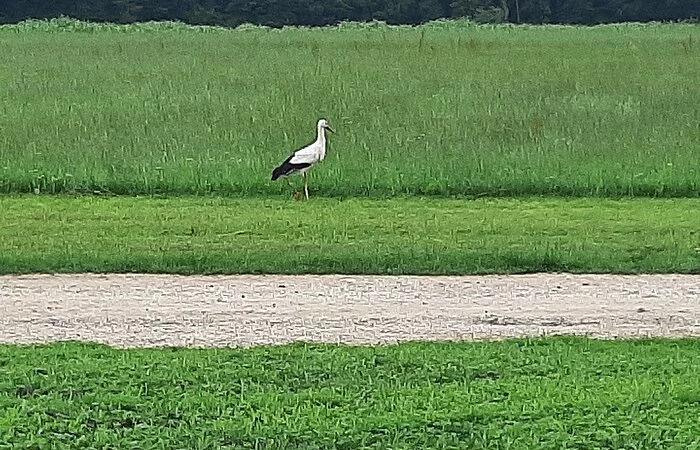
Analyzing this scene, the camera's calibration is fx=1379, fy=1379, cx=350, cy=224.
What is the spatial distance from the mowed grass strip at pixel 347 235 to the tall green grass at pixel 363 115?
2.83 feet

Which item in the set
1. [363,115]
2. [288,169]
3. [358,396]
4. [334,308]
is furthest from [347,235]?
[363,115]

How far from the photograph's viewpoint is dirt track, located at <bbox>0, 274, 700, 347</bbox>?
8312 millimetres

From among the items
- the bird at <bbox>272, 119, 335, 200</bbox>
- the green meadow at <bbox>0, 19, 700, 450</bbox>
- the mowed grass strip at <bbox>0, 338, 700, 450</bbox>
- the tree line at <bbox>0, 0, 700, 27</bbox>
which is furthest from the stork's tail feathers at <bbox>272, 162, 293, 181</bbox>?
the tree line at <bbox>0, 0, 700, 27</bbox>

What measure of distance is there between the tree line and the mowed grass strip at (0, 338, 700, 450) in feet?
151

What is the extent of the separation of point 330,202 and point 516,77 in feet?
28.8

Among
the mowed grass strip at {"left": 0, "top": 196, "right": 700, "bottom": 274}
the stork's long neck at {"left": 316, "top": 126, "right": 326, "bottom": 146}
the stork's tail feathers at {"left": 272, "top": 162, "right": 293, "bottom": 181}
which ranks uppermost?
the stork's long neck at {"left": 316, "top": 126, "right": 326, "bottom": 146}

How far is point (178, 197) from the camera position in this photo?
49.4ft

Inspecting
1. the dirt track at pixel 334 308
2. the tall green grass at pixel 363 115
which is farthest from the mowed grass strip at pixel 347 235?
the tall green grass at pixel 363 115

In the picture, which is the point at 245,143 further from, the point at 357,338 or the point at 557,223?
the point at 357,338

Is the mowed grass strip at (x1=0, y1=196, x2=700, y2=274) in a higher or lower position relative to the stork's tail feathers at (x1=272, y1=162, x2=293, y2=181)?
lower

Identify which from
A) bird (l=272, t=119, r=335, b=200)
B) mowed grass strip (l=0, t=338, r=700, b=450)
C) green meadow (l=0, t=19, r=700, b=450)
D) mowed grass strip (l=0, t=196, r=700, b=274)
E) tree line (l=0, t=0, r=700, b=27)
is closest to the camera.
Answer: mowed grass strip (l=0, t=338, r=700, b=450)

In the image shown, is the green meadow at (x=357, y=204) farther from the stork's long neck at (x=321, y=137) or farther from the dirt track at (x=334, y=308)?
the stork's long neck at (x=321, y=137)

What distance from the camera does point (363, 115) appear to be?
1991 cm

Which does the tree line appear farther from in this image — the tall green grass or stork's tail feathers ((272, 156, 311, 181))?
stork's tail feathers ((272, 156, 311, 181))
